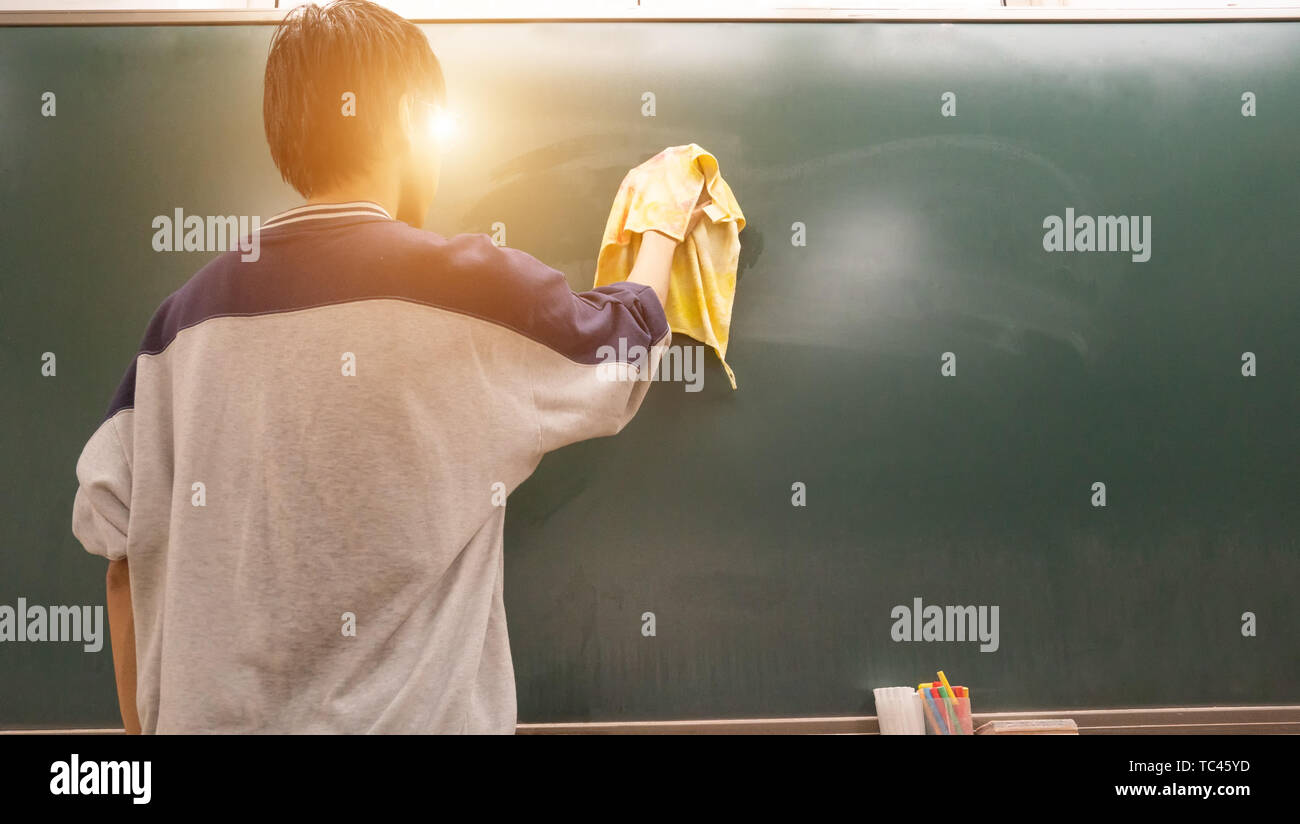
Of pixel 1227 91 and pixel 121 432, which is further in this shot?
pixel 1227 91

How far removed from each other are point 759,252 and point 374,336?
0.71m

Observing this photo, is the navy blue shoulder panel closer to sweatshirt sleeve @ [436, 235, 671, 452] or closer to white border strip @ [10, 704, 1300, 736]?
sweatshirt sleeve @ [436, 235, 671, 452]

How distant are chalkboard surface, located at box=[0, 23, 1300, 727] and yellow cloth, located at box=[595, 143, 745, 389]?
55 millimetres

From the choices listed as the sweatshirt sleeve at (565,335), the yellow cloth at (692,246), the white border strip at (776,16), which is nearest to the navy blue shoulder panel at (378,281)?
the sweatshirt sleeve at (565,335)

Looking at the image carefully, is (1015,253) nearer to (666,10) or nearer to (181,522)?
(666,10)

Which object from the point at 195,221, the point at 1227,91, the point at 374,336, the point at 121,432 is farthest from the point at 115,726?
the point at 1227,91

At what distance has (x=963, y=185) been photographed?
49.8 inches

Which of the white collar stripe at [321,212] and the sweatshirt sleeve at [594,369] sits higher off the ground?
the white collar stripe at [321,212]

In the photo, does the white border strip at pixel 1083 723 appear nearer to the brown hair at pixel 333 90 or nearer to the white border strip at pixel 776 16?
the brown hair at pixel 333 90

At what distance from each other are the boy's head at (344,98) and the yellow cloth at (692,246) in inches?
16.0

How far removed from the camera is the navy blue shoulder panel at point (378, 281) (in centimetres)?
72

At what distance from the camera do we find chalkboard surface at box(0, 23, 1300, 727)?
3.98ft

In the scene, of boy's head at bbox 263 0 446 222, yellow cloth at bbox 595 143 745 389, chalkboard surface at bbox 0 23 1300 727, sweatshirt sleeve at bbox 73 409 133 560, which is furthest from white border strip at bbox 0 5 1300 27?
sweatshirt sleeve at bbox 73 409 133 560

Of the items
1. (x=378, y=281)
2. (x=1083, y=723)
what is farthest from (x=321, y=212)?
(x=1083, y=723)
